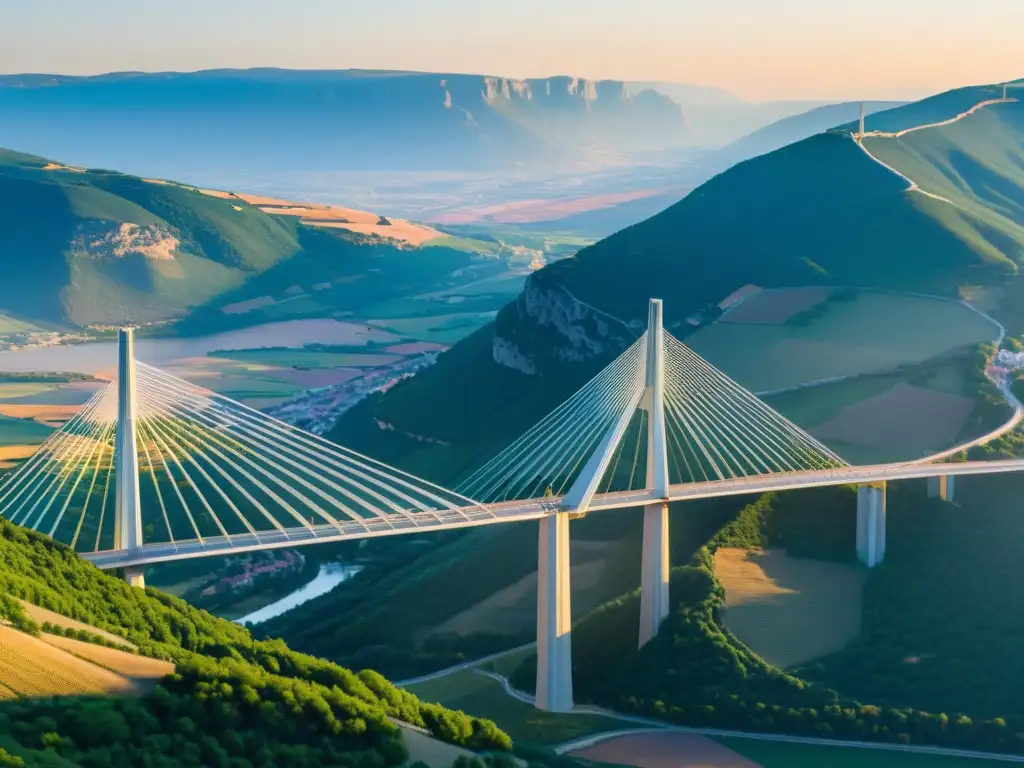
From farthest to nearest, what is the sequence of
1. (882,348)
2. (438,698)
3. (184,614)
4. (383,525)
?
(882,348) < (438,698) < (383,525) < (184,614)

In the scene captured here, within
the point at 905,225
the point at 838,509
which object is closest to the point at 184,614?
the point at 838,509

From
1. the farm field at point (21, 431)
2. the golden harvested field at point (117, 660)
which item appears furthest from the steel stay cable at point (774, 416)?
the farm field at point (21, 431)

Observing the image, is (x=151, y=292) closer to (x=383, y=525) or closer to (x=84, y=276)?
(x=84, y=276)

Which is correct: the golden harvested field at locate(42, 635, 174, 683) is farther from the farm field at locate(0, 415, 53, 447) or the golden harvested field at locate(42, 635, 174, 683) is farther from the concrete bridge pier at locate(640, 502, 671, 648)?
the farm field at locate(0, 415, 53, 447)

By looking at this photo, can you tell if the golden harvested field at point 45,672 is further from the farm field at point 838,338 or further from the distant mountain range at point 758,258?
the distant mountain range at point 758,258

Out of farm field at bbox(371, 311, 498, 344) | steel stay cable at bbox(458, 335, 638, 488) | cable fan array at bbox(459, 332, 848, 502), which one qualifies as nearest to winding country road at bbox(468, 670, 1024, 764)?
cable fan array at bbox(459, 332, 848, 502)
